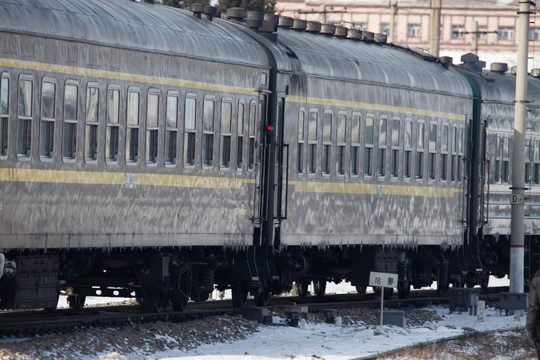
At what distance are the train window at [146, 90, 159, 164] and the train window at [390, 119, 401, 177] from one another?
7.13 metres

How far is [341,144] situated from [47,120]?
7843 mm

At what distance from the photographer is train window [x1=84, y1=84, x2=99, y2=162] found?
18.9 m

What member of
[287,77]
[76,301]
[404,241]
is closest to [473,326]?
[404,241]

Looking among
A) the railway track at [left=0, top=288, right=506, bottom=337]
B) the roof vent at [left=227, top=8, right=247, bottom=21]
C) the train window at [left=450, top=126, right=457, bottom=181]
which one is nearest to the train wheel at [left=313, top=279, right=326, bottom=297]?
the railway track at [left=0, top=288, right=506, bottom=337]

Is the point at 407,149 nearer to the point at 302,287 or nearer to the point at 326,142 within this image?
the point at 326,142

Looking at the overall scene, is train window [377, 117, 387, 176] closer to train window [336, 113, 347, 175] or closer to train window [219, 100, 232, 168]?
train window [336, 113, 347, 175]

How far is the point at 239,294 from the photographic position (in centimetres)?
2338

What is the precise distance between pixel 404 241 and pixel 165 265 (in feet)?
23.4

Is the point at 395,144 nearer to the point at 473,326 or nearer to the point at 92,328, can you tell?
the point at 473,326

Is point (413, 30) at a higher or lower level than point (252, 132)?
higher

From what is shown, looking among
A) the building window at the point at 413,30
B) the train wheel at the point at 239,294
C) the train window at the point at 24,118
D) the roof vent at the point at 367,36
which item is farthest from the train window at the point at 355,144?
the building window at the point at 413,30

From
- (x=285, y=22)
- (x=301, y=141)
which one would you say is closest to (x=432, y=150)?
(x=285, y=22)

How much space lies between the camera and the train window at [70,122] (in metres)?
18.5

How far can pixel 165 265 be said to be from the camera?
2089 cm
